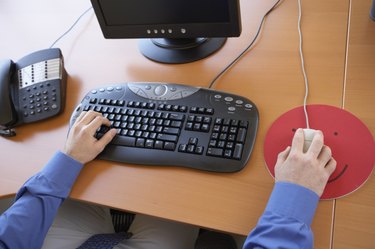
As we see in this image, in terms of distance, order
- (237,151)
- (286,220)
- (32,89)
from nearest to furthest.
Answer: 1. (286,220)
2. (237,151)
3. (32,89)

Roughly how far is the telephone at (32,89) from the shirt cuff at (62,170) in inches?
6.7

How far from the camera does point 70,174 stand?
0.73 meters

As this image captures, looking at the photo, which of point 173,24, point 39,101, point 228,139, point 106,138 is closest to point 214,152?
point 228,139

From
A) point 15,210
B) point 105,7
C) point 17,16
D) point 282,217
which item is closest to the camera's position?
point 282,217

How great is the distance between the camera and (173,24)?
83cm

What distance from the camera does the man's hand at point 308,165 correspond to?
592 millimetres

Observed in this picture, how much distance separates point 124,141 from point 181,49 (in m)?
0.32

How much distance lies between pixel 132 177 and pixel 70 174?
0.14m

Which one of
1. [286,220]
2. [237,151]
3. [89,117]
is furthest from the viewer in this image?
[89,117]

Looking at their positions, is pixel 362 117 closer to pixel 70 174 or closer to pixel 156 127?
pixel 156 127

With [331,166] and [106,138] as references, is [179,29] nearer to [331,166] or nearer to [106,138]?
[106,138]

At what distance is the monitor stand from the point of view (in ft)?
2.94

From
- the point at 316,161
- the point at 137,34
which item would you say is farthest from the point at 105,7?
the point at 316,161

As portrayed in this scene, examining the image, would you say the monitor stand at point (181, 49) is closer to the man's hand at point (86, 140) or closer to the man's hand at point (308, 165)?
the man's hand at point (86, 140)
